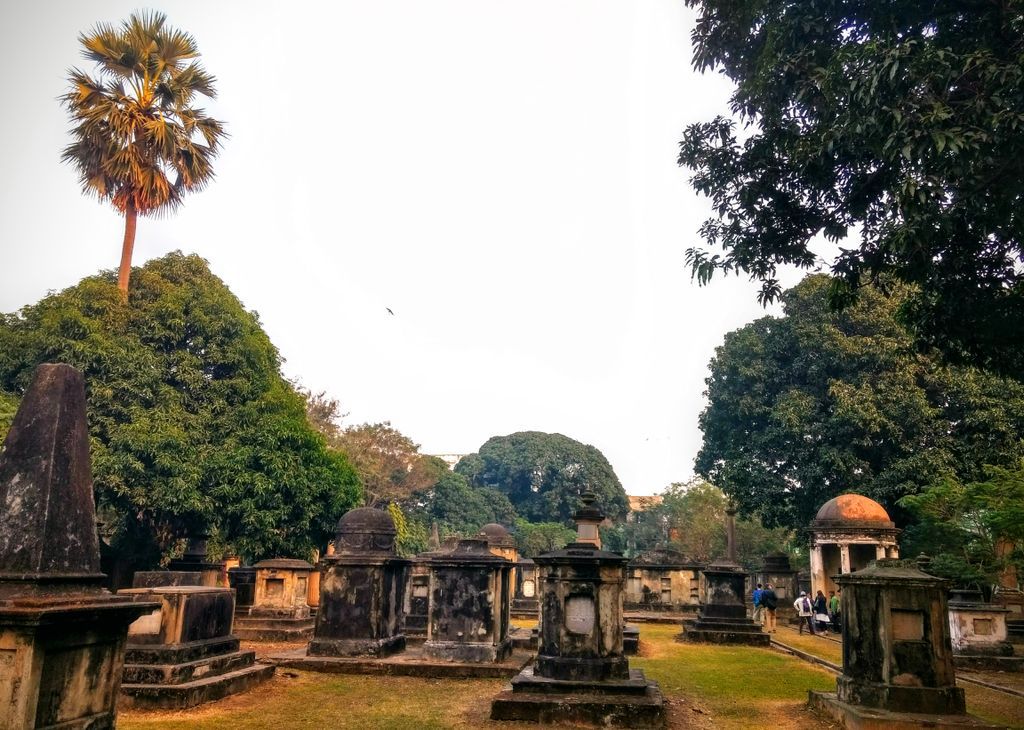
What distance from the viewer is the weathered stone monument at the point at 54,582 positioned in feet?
12.6

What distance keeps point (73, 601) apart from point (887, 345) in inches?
1024

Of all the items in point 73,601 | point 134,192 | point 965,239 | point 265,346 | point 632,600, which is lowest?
point 632,600

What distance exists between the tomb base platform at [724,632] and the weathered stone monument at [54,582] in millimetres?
15372

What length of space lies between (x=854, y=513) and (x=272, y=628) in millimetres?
17132

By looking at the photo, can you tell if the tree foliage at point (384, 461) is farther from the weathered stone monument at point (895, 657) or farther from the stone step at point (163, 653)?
the weathered stone monument at point (895, 657)

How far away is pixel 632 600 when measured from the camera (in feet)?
84.1

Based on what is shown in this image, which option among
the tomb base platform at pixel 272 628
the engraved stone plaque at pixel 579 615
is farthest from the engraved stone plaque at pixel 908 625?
the tomb base platform at pixel 272 628

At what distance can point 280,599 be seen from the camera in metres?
17.1

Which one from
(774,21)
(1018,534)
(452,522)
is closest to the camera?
(774,21)

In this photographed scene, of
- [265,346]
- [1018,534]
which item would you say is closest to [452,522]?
[265,346]

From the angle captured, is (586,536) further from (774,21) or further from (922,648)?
(774,21)

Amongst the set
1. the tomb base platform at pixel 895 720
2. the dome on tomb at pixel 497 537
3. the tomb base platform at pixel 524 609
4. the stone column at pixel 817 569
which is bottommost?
the tomb base platform at pixel 524 609

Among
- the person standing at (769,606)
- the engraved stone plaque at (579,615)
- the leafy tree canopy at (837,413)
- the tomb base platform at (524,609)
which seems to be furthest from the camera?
the tomb base platform at (524,609)

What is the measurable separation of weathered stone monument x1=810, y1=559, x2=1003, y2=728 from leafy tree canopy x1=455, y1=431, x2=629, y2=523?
4933cm
